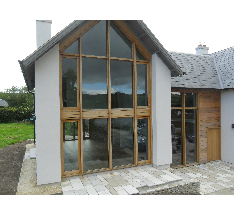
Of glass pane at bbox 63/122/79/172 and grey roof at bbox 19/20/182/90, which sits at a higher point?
grey roof at bbox 19/20/182/90

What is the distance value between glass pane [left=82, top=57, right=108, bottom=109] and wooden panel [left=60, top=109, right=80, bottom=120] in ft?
1.21

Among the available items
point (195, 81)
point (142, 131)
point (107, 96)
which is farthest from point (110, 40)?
point (195, 81)

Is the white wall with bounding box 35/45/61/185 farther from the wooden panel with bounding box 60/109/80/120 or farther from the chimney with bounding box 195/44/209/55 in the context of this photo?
the chimney with bounding box 195/44/209/55

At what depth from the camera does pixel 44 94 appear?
6.56 metres

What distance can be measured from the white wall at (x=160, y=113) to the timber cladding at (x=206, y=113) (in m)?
3.77

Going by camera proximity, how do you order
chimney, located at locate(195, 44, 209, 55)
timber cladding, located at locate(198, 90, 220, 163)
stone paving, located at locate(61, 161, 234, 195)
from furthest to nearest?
chimney, located at locate(195, 44, 209, 55)
timber cladding, located at locate(198, 90, 220, 163)
stone paving, located at locate(61, 161, 234, 195)

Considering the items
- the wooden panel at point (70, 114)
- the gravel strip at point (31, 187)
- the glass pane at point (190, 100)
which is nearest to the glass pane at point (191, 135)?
the glass pane at point (190, 100)

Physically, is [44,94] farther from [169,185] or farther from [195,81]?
[195,81]

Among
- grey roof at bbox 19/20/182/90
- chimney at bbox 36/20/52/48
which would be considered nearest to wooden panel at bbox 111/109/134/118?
grey roof at bbox 19/20/182/90

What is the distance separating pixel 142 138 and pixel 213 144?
19.9 ft

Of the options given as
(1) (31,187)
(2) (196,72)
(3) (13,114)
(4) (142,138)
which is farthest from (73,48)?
(3) (13,114)

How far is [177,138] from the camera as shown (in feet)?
35.4

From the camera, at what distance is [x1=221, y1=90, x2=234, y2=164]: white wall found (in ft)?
37.3

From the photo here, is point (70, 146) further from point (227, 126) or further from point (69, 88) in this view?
point (227, 126)
